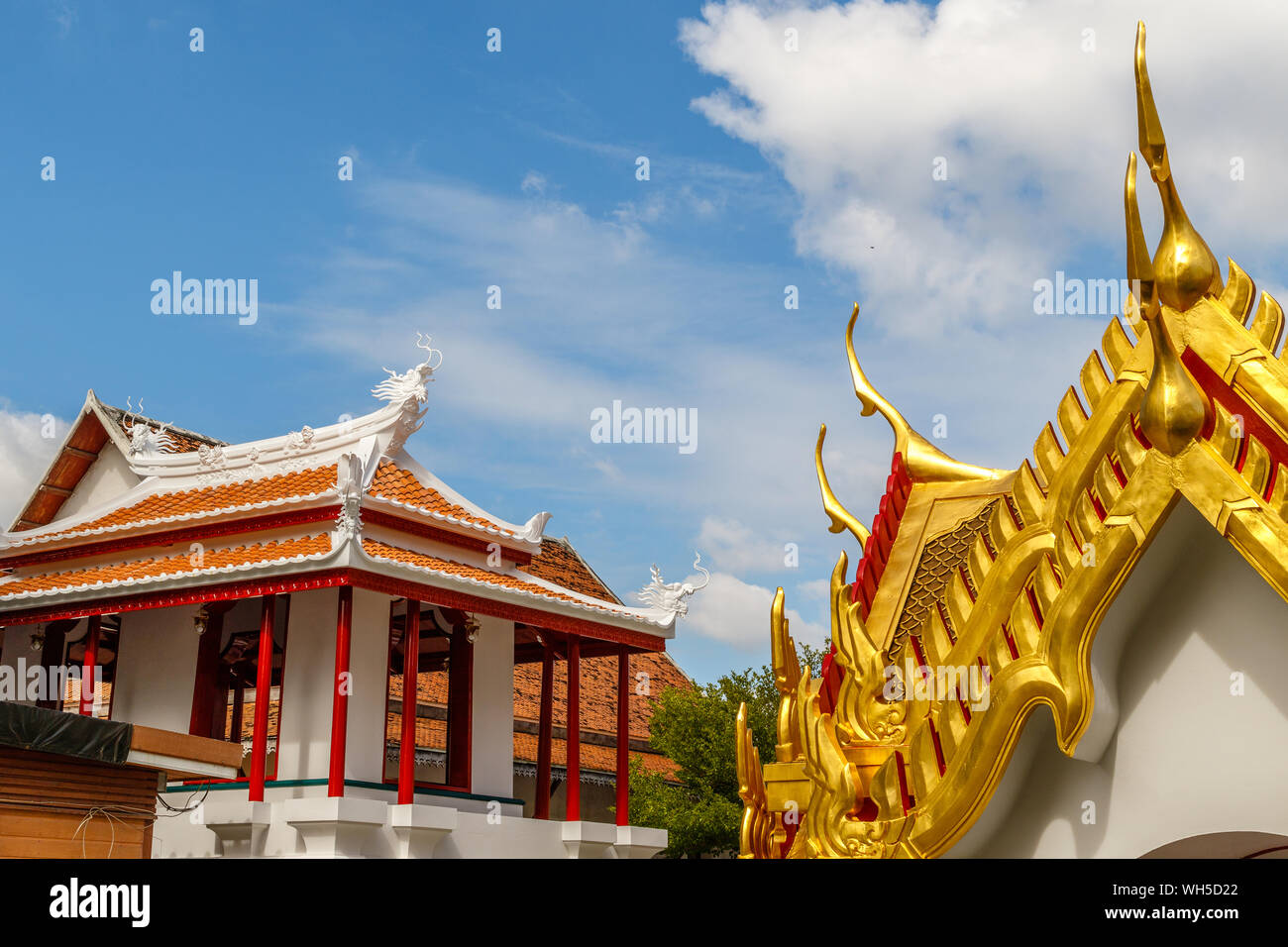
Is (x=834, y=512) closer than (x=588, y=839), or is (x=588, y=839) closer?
(x=834, y=512)

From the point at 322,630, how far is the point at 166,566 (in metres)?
1.98

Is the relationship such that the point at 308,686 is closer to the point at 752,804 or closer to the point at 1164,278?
the point at 752,804

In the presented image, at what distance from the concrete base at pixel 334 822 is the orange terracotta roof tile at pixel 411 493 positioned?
3.62m

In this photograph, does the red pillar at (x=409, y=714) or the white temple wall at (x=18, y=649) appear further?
the white temple wall at (x=18, y=649)

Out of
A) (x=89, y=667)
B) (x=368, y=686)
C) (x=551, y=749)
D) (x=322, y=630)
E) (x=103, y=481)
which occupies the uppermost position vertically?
(x=103, y=481)

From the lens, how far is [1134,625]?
15.4 ft

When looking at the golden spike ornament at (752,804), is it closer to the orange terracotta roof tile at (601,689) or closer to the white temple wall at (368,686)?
the white temple wall at (368,686)

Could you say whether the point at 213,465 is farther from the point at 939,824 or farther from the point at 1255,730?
the point at 1255,730

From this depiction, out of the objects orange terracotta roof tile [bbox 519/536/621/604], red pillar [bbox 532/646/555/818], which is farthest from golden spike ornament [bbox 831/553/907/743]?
orange terracotta roof tile [bbox 519/536/621/604]

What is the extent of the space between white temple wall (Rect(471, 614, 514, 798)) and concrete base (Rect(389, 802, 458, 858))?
193 cm

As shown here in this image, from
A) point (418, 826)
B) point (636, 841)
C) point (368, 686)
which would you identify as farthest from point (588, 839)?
point (368, 686)

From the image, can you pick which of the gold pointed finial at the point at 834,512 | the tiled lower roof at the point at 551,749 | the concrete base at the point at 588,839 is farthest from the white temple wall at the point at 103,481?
the gold pointed finial at the point at 834,512

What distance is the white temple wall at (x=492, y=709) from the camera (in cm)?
1536
